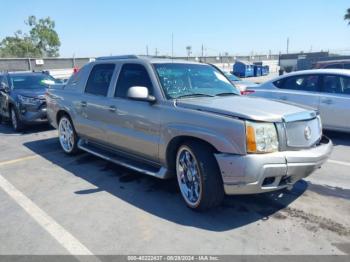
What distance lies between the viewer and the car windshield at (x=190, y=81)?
4613 millimetres

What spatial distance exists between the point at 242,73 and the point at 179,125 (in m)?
33.5

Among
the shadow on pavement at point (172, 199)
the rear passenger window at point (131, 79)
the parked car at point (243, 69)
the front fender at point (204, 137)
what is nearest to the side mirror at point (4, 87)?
the shadow on pavement at point (172, 199)

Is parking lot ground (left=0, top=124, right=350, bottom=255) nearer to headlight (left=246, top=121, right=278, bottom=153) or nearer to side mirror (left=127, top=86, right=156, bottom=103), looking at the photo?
headlight (left=246, top=121, right=278, bottom=153)

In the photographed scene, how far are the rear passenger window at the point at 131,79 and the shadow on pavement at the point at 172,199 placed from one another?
129 centimetres

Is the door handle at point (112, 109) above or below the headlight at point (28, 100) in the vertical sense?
above

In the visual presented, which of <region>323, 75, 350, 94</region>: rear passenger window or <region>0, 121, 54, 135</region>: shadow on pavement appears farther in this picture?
<region>0, 121, 54, 135</region>: shadow on pavement

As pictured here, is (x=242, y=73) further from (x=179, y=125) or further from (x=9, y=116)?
(x=179, y=125)

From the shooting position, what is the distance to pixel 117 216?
4.06 m

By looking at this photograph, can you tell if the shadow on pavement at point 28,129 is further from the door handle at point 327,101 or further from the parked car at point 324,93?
the door handle at point 327,101

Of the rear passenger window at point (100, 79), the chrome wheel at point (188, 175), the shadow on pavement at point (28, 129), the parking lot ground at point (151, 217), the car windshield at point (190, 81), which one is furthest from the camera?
the shadow on pavement at point (28, 129)

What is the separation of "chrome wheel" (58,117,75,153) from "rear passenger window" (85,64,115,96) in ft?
3.41

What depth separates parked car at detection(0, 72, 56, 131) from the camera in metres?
9.05

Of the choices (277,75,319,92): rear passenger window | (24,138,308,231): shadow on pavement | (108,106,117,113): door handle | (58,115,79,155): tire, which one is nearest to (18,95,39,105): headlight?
(58,115,79,155): tire

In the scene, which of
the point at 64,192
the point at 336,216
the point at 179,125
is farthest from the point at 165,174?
the point at 336,216
